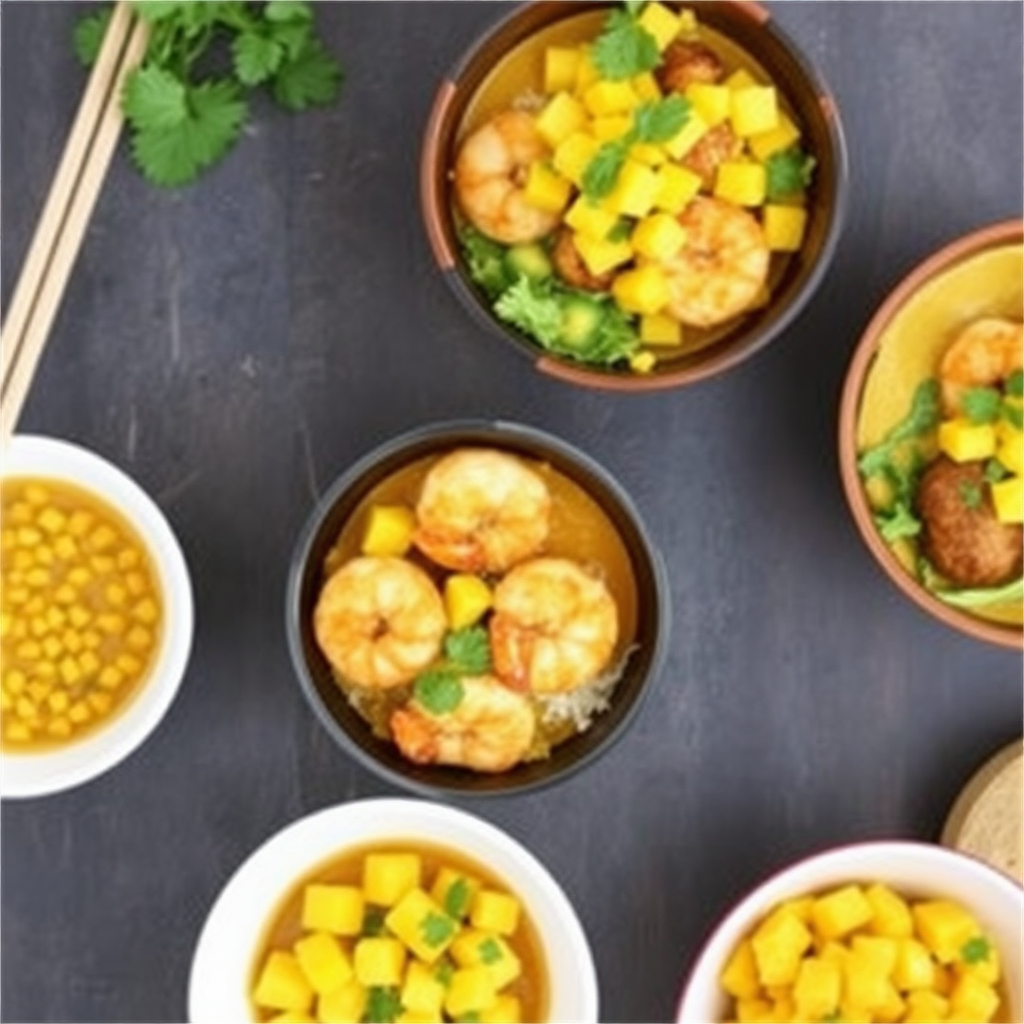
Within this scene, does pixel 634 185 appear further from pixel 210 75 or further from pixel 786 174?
pixel 210 75

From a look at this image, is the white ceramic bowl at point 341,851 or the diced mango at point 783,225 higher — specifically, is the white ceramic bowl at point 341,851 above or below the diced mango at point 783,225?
below

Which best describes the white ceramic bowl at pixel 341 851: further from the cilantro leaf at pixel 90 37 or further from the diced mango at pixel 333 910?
the cilantro leaf at pixel 90 37

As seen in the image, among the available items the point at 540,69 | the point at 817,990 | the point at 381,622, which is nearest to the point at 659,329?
the point at 540,69

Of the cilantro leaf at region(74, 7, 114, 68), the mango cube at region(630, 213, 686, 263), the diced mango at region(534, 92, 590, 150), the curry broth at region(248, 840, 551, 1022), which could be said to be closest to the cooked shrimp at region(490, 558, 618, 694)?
the curry broth at region(248, 840, 551, 1022)

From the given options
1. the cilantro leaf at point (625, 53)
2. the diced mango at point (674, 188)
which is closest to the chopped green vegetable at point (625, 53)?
the cilantro leaf at point (625, 53)

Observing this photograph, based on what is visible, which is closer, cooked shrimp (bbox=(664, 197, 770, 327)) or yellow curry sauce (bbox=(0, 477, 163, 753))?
cooked shrimp (bbox=(664, 197, 770, 327))

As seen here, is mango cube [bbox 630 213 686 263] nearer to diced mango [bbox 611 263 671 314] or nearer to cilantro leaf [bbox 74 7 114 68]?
diced mango [bbox 611 263 671 314]
